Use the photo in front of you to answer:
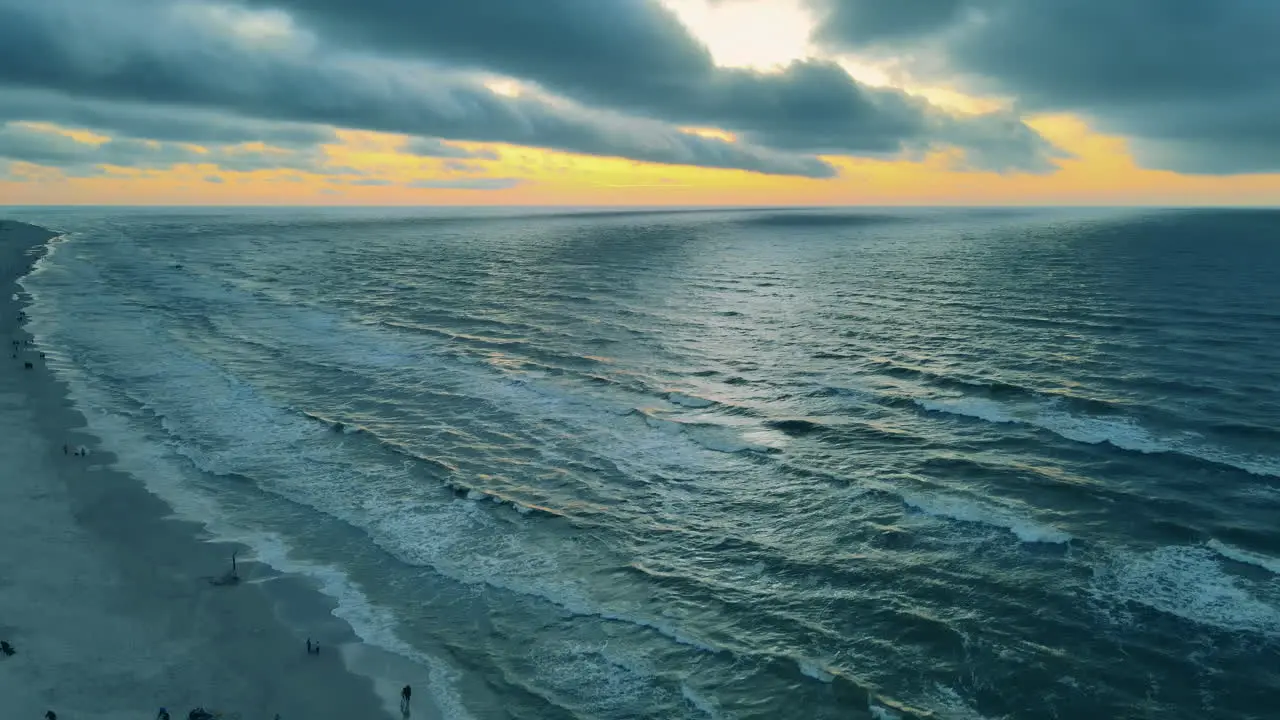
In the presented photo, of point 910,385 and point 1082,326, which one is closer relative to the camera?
point 910,385

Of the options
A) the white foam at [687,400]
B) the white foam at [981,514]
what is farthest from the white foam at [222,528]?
the white foam at [687,400]

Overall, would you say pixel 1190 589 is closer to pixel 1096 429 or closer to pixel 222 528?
pixel 1096 429

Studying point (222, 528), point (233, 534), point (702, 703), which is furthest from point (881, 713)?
point (222, 528)

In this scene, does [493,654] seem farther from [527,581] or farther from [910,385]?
[910,385]

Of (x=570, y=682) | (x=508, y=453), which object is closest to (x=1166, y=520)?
(x=570, y=682)

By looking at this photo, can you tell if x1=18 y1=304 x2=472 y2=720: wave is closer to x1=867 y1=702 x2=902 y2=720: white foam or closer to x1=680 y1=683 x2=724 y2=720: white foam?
x1=680 y1=683 x2=724 y2=720: white foam
